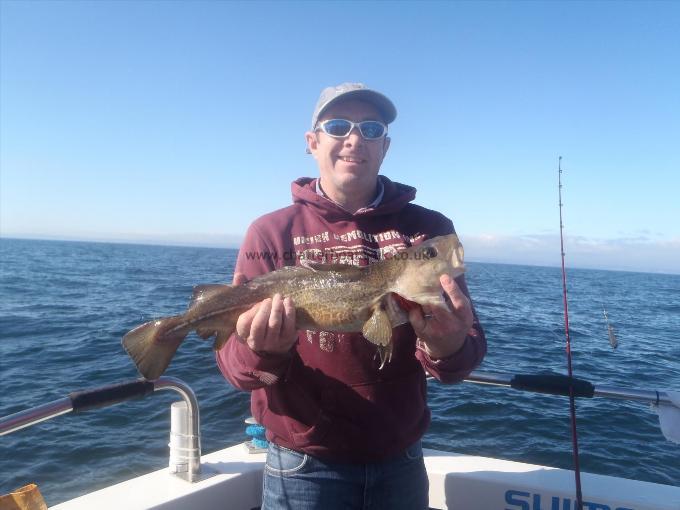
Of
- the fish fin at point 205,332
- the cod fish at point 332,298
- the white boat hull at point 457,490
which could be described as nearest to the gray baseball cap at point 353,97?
the cod fish at point 332,298

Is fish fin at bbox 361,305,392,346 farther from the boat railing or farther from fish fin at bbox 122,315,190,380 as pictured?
the boat railing

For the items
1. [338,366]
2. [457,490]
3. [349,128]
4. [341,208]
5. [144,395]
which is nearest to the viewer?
[338,366]

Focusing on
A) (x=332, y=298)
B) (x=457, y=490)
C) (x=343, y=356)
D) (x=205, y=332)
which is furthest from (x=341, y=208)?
(x=457, y=490)

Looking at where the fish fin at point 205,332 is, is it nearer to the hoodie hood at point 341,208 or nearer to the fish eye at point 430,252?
the hoodie hood at point 341,208

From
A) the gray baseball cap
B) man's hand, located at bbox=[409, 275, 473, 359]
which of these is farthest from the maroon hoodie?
the gray baseball cap

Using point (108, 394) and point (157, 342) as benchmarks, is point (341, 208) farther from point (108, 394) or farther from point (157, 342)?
point (108, 394)

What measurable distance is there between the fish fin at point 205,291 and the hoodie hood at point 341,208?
3.15ft

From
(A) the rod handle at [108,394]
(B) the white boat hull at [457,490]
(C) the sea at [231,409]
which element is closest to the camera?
(A) the rod handle at [108,394]

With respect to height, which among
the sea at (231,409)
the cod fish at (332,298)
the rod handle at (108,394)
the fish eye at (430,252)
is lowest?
the sea at (231,409)

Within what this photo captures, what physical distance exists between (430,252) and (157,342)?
7.43 ft

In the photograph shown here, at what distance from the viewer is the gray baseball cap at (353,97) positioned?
3611mm

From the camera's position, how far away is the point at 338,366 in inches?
130

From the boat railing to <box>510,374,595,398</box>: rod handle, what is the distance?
3.20 metres

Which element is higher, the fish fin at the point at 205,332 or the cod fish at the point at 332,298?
the cod fish at the point at 332,298
